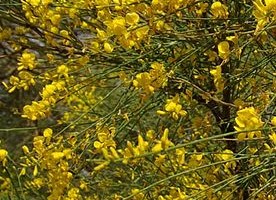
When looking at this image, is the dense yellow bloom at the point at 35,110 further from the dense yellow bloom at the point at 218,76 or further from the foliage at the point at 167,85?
the dense yellow bloom at the point at 218,76

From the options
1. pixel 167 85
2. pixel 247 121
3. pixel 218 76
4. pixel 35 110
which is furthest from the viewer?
pixel 167 85

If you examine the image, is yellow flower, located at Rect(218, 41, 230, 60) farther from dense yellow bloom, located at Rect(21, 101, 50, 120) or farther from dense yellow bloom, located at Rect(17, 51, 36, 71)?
dense yellow bloom, located at Rect(17, 51, 36, 71)

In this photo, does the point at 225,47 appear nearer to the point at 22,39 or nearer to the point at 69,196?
the point at 69,196

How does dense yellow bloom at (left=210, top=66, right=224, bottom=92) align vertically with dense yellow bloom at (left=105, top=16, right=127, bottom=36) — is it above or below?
below

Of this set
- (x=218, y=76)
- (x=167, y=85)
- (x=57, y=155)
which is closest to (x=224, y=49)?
(x=218, y=76)

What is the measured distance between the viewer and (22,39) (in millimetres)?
2863

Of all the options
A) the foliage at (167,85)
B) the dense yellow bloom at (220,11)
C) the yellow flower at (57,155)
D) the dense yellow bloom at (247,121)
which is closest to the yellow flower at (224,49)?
the foliage at (167,85)

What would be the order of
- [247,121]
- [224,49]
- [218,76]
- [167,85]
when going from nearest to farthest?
1. [247,121]
2. [224,49]
3. [218,76]
4. [167,85]

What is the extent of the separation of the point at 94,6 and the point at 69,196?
70 centimetres

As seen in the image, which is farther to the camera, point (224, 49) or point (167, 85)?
point (167, 85)

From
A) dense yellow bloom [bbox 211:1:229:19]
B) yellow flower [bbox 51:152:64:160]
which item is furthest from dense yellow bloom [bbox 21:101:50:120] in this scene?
dense yellow bloom [bbox 211:1:229:19]

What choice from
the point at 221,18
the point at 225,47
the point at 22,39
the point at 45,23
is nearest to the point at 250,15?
the point at 221,18

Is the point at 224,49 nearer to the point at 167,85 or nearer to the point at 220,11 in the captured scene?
the point at 220,11

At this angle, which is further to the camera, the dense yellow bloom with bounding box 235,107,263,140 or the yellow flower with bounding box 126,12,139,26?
the yellow flower with bounding box 126,12,139,26
